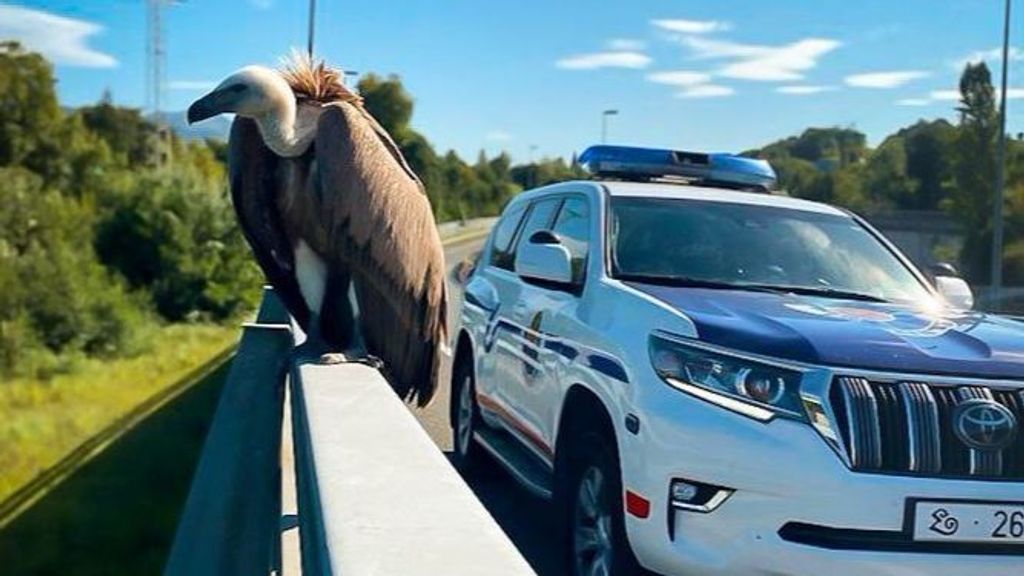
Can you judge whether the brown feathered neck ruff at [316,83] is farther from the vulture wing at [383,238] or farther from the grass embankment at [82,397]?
the grass embankment at [82,397]

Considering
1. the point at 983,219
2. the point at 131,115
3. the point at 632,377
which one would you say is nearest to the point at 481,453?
the point at 632,377

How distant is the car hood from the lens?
4.16 metres

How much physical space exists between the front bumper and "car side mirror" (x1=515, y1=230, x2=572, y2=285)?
1.56 meters

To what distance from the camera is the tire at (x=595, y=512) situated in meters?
4.57

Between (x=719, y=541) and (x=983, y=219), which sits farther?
(x=983, y=219)

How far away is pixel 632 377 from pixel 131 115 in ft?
224

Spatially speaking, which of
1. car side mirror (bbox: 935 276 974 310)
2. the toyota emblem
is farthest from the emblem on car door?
the toyota emblem

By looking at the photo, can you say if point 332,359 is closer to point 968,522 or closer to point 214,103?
point 214,103

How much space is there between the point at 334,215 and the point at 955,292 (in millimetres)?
3203

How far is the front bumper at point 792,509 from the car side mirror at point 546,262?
5.13 ft

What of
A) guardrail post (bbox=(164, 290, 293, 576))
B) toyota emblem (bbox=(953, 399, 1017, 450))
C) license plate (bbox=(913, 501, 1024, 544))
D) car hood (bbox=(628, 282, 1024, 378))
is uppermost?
car hood (bbox=(628, 282, 1024, 378))

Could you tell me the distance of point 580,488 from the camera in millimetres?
5125

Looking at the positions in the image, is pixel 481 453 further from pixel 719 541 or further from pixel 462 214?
pixel 462 214

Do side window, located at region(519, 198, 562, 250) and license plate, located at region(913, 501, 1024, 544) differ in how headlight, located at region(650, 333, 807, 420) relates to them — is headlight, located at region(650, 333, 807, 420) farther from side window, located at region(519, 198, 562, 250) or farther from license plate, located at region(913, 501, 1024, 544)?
side window, located at region(519, 198, 562, 250)
